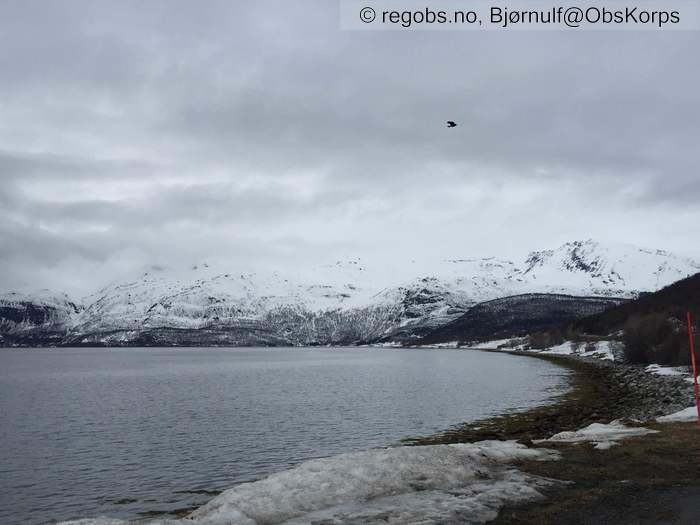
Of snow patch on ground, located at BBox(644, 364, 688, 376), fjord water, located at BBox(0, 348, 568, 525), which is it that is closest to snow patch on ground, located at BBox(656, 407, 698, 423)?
fjord water, located at BBox(0, 348, 568, 525)

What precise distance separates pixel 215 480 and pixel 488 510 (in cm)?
2049

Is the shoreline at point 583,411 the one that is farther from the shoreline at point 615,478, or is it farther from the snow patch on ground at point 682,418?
the snow patch on ground at point 682,418

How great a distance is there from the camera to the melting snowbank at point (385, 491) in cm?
1906

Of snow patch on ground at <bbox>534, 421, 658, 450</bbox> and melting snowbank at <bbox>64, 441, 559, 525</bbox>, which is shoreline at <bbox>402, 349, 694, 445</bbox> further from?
melting snowbank at <bbox>64, 441, 559, 525</bbox>

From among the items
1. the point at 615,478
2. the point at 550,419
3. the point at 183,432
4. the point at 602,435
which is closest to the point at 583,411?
the point at 550,419

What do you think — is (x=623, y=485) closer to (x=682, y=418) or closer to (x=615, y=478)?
(x=615, y=478)

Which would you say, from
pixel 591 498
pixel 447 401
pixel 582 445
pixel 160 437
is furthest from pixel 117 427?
pixel 591 498

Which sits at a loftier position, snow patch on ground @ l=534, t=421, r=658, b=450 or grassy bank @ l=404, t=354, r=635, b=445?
snow patch on ground @ l=534, t=421, r=658, b=450

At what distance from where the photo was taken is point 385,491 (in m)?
22.0

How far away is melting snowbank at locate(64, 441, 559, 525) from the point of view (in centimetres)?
1906

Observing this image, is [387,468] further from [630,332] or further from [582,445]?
[630,332]

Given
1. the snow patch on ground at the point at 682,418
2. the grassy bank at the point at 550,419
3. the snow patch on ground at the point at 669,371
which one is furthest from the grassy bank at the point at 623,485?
the snow patch on ground at the point at 669,371

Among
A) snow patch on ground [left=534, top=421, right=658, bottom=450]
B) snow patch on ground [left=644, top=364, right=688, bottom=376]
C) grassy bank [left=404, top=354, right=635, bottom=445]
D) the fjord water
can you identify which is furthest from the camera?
snow patch on ground [left=644, top=364, right=688, bottom=376]

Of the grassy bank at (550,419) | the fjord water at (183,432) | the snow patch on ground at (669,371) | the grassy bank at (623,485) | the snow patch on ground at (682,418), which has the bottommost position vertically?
the fjord water at (183,432)
